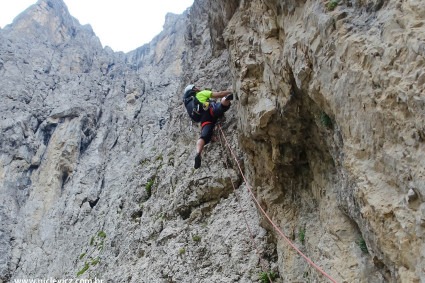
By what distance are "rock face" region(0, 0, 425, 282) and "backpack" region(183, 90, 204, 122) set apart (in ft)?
3.35

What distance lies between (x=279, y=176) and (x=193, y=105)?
519 cm

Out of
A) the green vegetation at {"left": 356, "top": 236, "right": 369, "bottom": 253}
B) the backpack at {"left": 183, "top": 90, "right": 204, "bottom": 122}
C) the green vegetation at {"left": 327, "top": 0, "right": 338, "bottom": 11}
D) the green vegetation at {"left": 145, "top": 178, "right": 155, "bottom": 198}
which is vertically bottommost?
the green vegetation at {"left": 356, "top": 236, "right": 369, "bottom": 253}

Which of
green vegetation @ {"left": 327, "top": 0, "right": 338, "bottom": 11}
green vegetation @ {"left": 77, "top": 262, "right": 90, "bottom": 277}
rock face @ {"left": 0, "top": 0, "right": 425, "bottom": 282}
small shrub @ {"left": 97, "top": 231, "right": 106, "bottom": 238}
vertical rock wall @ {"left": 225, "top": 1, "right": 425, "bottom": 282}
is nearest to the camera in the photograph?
vertical rock wall @ {"left": 225, "top": 1, "right": 425, "bottom": 282}

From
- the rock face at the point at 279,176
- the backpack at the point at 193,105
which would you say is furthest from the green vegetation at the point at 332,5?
the backpack at the point at 193,105

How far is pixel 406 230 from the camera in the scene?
9.61 ft

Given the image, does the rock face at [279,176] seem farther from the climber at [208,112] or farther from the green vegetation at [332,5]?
the climber at [208,112]

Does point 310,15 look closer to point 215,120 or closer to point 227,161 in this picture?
point 227,161

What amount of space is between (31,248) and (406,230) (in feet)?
69.5

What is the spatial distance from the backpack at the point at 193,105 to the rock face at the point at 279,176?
1.02 meters

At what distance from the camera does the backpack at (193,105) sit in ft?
35.3

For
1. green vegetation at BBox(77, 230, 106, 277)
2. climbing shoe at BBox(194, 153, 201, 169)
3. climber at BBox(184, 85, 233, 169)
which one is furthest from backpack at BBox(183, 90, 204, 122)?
green vegetation at BBox(77, 230, 106, 277)

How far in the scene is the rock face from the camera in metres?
3.09

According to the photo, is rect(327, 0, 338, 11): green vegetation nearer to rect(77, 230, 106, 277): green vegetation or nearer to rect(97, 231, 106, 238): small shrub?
rect(77, 230, 106, 277): green vegetation

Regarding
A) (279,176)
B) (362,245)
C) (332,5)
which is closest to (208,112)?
(279,176)
